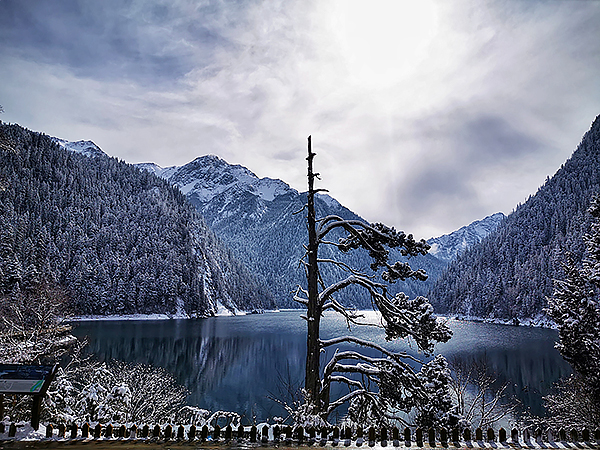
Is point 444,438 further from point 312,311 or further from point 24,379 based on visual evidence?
point 24,379

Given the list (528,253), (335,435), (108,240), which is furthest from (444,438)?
(528,253)

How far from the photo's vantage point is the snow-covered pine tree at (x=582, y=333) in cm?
1708

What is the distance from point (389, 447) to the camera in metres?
5.12

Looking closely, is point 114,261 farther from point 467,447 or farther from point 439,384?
point 467,447

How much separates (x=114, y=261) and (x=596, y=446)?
13882cm

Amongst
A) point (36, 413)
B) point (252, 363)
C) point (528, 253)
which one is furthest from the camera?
point (528, 253)

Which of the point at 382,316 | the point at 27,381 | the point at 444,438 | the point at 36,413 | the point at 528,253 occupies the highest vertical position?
the point at 528,253

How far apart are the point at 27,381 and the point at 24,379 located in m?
0.08

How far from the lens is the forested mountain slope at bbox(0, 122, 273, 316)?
363 feet

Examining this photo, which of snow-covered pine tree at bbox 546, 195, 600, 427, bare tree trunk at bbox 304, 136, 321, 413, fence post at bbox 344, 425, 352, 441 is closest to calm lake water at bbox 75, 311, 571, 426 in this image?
snow-covered pine tree at bbox 546, 195, 600, 427

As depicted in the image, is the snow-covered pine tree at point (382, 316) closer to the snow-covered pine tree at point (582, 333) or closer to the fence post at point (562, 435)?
the fence post at point (562, 435)

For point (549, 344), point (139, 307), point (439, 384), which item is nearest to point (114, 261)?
point (139, 307)

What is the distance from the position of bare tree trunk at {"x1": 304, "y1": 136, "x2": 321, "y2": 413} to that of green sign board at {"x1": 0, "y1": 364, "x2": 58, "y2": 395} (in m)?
5.02

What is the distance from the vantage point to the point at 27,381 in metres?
6.57
